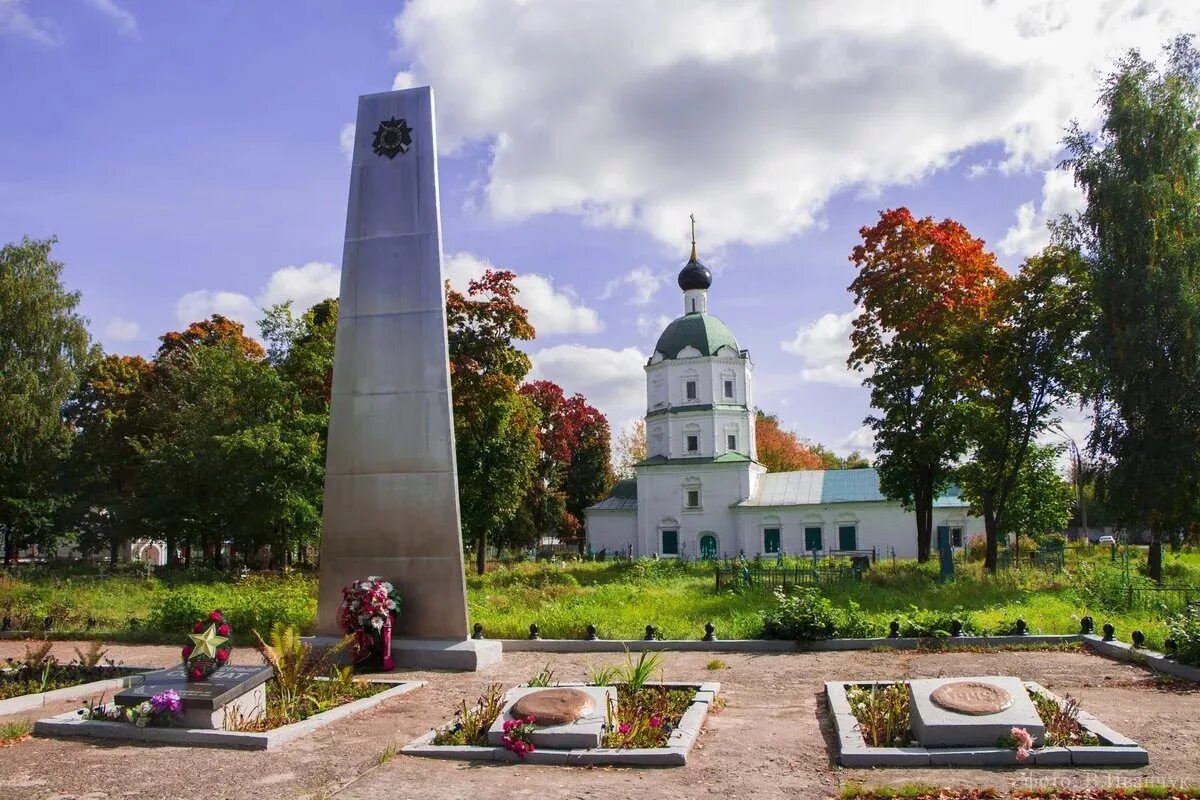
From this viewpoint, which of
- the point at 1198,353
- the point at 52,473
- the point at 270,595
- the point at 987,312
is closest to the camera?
the point at 270,595

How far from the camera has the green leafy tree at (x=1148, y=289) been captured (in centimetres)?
2175

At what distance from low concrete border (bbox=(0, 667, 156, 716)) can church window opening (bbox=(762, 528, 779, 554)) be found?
43.1m

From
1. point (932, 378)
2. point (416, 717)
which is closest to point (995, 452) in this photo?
point (932, 378)

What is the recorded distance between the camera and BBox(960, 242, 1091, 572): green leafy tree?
25.8 m

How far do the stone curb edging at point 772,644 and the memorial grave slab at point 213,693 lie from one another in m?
5.27

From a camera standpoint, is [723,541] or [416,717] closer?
[416,717]

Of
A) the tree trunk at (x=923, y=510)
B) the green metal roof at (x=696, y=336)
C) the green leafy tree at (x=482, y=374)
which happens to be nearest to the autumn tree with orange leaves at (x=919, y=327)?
the tree trunk at (x=923, y=510)

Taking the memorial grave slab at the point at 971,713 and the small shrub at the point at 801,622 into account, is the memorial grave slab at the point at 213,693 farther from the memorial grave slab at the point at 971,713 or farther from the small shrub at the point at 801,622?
the small shrub at the point at 801,622

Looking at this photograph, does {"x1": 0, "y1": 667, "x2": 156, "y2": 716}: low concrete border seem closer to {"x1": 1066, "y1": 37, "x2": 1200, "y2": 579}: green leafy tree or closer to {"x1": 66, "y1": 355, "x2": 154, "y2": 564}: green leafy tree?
{"x1": 1066, "y1": 37, "x2": 1200, "y2": 579}: green leafy tree

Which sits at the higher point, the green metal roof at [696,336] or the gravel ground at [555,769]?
the green metal roof at [696,336]

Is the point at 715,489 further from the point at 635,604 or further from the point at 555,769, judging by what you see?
the point at 555,769

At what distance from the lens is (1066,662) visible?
1147 cm

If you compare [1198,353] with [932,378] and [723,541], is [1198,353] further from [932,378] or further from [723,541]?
[723,541]

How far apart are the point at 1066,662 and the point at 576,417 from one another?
47.7m
